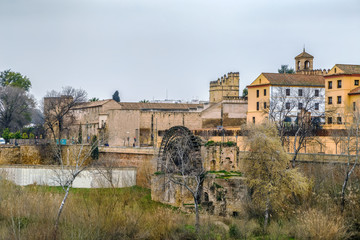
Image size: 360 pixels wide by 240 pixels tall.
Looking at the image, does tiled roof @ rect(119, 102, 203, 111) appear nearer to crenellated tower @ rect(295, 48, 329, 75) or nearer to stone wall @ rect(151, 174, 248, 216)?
crenellated tower @ rect(295, 48, 329, 75)

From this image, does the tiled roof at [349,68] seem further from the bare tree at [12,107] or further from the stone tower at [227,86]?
the bare tree at [12,107]

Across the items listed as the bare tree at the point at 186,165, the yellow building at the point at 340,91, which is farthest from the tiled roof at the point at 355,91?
the bare tree at the point at 186,165

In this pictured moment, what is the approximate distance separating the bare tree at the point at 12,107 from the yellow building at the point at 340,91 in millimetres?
35661

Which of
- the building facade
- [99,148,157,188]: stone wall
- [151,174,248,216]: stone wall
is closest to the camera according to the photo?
[151,174,248,216]: stone wall

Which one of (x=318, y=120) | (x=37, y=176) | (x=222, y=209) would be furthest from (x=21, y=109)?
(x=222, y=209)

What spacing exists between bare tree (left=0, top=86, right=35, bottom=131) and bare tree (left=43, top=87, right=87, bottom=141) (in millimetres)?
3058

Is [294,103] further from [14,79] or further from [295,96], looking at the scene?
[14,79]

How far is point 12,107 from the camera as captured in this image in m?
69.1

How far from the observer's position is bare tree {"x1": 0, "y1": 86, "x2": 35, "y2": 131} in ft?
226

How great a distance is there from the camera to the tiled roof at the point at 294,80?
55.1 m

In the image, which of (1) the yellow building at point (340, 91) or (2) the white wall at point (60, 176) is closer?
(2) the white wall at point (60, 176)

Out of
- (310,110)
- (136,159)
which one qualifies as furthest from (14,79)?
(310,110)

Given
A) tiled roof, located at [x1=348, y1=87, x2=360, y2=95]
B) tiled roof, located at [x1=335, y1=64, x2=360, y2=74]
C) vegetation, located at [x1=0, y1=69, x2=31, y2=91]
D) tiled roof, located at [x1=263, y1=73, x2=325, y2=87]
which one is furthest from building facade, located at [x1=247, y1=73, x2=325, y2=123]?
vegetation, located at [x1=0, y1=69, x2=31, y2=91]

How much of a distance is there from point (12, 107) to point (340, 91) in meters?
36.9
